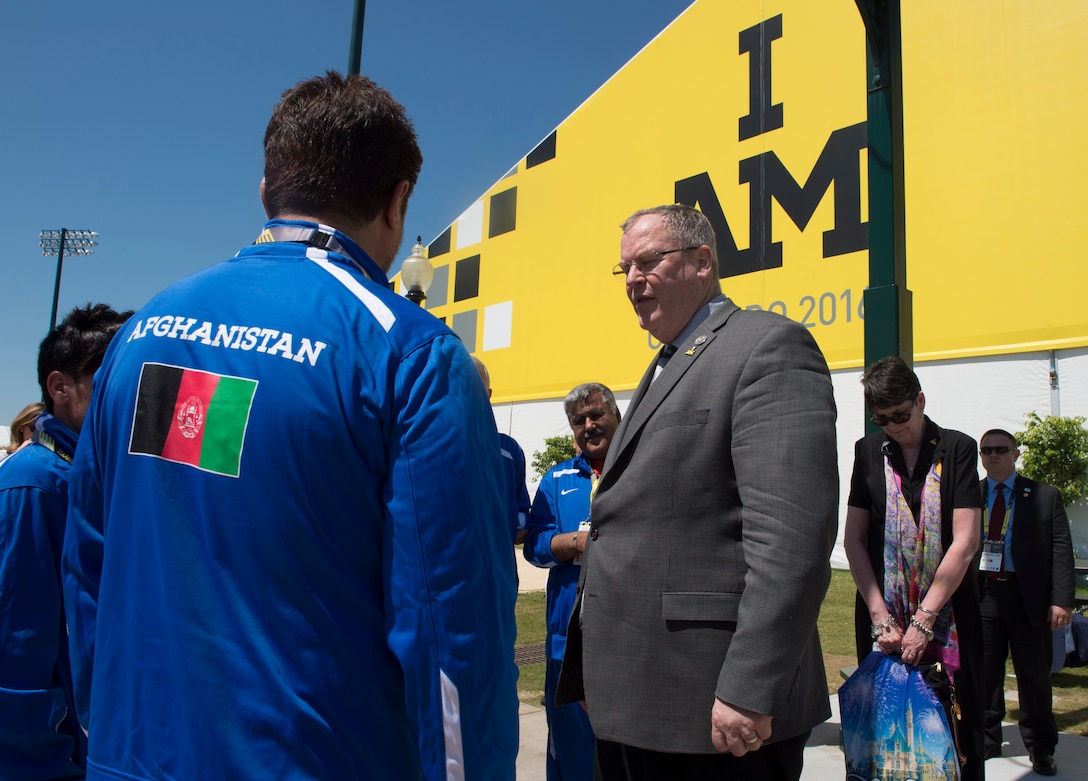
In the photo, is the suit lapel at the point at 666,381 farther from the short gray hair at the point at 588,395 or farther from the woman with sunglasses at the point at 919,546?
the short gray hair at the point at 588,395

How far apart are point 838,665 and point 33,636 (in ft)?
20.4

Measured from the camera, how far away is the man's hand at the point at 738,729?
174cm

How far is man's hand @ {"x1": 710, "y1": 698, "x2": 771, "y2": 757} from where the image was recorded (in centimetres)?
174

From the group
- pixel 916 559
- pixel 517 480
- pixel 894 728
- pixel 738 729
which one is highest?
pixel 517 480

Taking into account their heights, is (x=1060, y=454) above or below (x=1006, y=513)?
above

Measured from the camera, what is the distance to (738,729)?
175 centimetres

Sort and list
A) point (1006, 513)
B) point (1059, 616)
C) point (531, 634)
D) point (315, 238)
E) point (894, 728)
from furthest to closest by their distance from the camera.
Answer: point (531, 634), point (1006, 513), point (1059, 616), point (894, 728), point (315, 238)

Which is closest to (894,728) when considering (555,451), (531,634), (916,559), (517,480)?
(916,559)

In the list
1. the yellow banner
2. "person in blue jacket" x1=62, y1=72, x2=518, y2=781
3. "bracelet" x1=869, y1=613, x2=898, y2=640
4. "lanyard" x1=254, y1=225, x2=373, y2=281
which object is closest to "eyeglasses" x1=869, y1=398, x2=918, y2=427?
"bracelet" x1=869, y1=613, x2=898, y2=640

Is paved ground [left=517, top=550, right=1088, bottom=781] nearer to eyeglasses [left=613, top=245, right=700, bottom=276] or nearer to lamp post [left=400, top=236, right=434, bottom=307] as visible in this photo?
eyeglasses [left=613, top=245, right=700, bottom=276]

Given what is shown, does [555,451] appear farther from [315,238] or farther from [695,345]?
[315,238]

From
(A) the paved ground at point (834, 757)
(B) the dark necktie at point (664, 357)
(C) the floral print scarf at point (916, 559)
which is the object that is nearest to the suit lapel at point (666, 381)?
(B) the dark necktie at point (664, 357)

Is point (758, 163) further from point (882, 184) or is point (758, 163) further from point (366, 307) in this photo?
point (366, 307)

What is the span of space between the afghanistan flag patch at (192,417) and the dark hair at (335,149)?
0.35m
